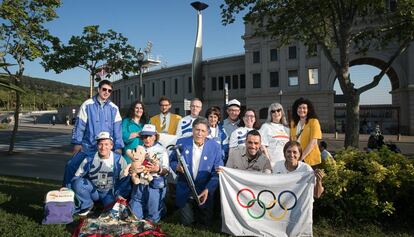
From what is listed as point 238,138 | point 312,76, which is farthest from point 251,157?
point 312,76

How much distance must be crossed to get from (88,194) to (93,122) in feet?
4.02

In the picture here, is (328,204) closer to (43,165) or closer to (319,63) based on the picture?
(43,165)

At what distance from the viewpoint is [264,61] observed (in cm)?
3788

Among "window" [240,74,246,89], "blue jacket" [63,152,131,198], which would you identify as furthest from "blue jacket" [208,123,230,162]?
"window" [240,74,246,89]

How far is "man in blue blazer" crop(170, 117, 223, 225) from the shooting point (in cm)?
533

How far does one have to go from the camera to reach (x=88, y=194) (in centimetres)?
545

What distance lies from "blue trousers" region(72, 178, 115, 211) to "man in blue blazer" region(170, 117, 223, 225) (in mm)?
→ 1139

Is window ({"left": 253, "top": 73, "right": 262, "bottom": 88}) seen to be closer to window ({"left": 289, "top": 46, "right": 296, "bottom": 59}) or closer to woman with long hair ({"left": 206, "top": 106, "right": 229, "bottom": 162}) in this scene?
window ({"left": 289, "top": 46, "right": 296, "bottom": 59})

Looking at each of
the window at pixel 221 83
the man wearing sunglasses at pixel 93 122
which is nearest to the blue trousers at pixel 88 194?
the man wearing sunglasses at pixel 93 122

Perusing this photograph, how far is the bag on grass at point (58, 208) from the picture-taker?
4969 millimetres

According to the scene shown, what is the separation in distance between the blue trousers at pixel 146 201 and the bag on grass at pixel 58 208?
0.90m

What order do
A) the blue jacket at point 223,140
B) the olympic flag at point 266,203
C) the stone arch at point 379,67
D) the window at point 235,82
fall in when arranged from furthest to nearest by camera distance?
the window at point 235,82 → the stone arch at point 379,67 → the blue jacket at point 223,140 → the olympic flag at point 266,203

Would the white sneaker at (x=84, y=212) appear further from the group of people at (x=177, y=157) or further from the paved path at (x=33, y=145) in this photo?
the paved path at (x=33, y=145)

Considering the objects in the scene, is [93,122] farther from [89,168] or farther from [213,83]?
[213,83]
